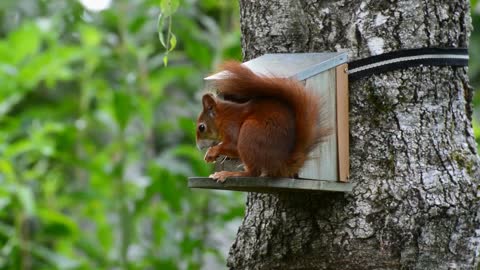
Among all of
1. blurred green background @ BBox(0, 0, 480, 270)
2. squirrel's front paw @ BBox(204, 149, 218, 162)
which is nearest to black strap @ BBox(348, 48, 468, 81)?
squirrel's front paw @ BBox(204, 149, 218, 162)

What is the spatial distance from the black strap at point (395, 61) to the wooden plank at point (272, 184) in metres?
0.28

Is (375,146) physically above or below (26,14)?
below

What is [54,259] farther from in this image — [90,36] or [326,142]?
[326,142]

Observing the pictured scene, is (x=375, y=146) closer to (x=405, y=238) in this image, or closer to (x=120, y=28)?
(x=405, y=238)

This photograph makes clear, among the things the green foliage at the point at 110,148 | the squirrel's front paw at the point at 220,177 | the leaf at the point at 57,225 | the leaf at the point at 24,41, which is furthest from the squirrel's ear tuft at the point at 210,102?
the leaf at the point at 24,41

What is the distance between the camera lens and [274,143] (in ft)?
6.81

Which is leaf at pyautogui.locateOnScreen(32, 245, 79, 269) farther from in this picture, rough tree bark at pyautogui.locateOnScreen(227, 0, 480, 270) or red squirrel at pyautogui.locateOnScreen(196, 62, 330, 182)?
red squirrel at pyautogui.locateOnScreen(196, 62, 330, 182)

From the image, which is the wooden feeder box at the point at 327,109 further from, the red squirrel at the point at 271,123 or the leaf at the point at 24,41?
the leaf at the point at 24,41

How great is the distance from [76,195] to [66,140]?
0.95 ft

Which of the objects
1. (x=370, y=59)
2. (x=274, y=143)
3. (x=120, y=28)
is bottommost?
(x=274, y=143)

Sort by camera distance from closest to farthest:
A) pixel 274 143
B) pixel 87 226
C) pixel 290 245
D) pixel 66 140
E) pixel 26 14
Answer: pixel 274 143, pixel 290 245, pixel 66 140, pixel 26 14, pixel 87 226

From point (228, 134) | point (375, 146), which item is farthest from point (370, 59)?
point (228, 134)

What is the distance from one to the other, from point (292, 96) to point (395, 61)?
0.31 meters

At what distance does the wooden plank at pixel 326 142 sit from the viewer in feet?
7.08
